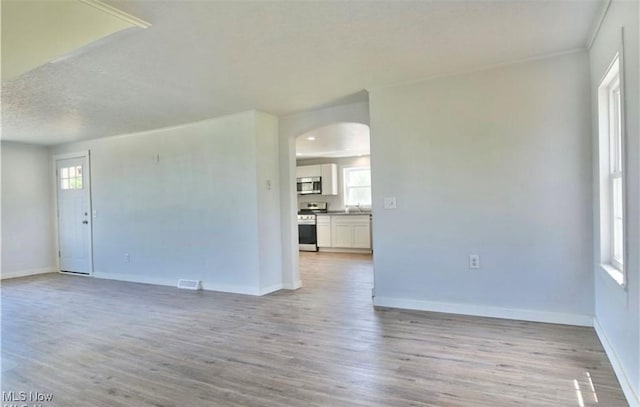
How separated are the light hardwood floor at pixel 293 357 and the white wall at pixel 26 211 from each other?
2.92 m

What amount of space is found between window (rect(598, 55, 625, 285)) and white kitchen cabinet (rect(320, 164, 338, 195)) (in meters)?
6.33

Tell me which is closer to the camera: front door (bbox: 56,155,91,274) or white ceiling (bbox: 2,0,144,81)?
white ceiling (bbox: 2,0,144,81)

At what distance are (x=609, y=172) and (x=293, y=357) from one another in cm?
268

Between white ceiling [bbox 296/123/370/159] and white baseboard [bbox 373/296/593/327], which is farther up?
white ceiling [bbox 296/123/370/159]

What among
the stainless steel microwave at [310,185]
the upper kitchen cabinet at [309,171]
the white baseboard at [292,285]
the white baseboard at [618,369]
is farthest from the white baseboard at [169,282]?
the upper kitchen cabinet at [309,171]

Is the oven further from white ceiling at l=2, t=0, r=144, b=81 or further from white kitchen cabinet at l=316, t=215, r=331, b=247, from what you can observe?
white ceiling at l=2, t=0, r=144, b=81

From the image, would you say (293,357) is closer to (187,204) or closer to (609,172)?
(609,172)

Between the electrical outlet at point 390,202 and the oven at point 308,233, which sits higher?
the electrical outlet at point 390,202

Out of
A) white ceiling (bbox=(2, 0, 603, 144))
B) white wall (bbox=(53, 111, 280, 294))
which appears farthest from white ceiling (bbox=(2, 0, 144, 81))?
white wall (bbox=(53, 111, 280, 294))

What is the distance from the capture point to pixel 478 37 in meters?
2.72

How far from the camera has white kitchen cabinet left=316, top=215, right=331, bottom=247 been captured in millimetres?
8383

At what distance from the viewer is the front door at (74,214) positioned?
6.42 metres

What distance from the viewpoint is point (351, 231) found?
26.7 ft

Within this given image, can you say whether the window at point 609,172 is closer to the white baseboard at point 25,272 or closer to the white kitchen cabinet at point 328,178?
the white kitchen cabinet at point 328,178
